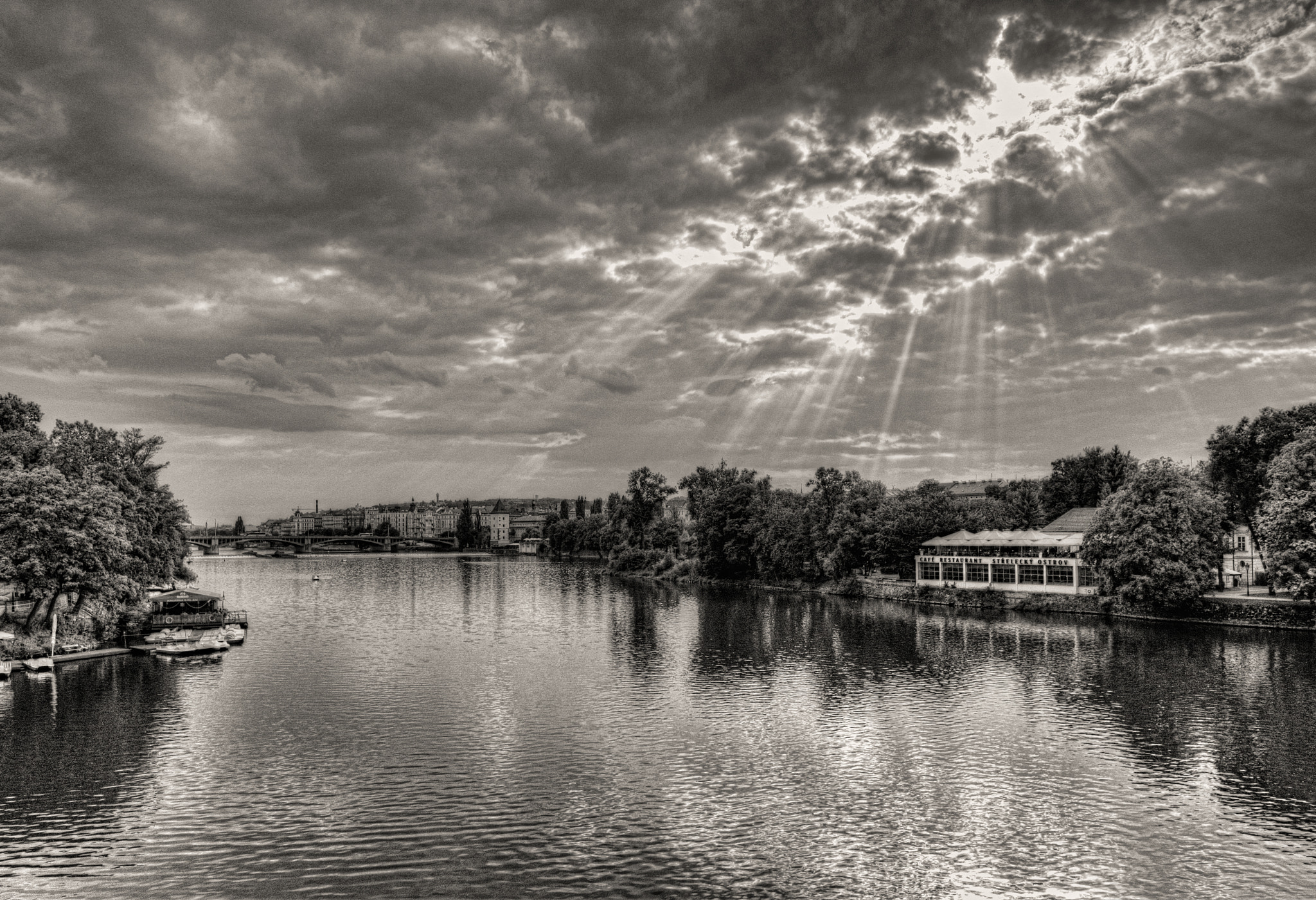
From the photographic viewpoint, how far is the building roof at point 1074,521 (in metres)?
120

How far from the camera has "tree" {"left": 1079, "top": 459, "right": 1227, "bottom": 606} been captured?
7912 centimetres

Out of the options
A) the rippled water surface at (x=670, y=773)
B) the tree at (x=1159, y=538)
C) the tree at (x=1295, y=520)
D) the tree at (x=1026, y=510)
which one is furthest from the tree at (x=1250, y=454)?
the tree at (x=1026, y=510)

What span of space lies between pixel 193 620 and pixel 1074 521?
362 feet

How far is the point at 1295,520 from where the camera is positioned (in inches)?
2687

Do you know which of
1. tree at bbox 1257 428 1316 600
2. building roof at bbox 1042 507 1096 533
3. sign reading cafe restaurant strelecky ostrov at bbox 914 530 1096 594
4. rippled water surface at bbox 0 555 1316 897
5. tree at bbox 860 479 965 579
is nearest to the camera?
rippled water surface at bbox 0 555 1316 897

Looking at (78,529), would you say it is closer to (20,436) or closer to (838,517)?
(20,436)

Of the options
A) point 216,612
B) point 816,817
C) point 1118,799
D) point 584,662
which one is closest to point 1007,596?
point 584,662

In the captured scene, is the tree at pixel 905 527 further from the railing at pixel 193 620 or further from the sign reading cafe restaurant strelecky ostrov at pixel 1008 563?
the railing at pixel 193 620

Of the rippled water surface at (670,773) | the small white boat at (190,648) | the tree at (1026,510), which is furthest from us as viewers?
the tree at (1026,510)

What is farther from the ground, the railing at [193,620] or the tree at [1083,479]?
the tree at [1083,479]

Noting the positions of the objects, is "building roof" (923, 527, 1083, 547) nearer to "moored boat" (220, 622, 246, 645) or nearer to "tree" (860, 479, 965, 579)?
"tree" (860, 479, 965, 579)

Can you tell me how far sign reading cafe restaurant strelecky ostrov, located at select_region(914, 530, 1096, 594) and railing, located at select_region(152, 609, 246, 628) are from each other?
267 ft

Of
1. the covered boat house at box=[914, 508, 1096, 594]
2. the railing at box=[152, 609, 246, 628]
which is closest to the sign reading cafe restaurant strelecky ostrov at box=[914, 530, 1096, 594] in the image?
the covered boat house at box=[914, 508, 1096, 594]

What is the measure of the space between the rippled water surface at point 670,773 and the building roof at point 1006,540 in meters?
31.1
